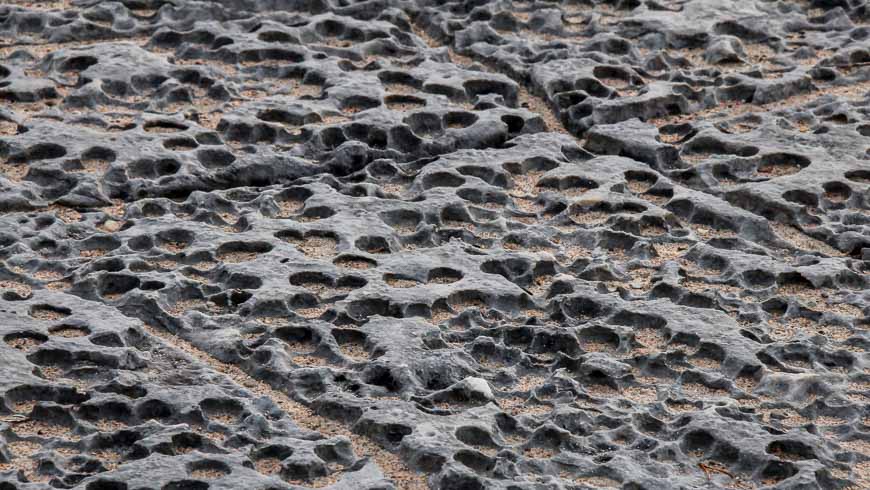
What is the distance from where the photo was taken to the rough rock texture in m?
2.55

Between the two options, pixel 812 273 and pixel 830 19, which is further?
pixel 830 19

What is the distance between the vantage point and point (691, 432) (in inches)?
101

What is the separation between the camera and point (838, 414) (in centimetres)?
266

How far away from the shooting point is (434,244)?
3207 millimetres

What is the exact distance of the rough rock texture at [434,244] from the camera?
255cm

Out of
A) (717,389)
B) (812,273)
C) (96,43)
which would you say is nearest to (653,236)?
(812,273)

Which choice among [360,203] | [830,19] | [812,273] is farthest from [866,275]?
[830,19]

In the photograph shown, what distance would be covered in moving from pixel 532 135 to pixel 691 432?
49.5 inches

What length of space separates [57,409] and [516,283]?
0.95 metres

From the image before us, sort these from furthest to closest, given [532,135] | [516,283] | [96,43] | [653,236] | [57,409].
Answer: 1. [96,43]
2. [532,135]
3. [653,236]
4. [516,283]
5. [57,409]

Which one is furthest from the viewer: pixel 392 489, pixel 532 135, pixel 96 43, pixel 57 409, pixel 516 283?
pixel 96 43

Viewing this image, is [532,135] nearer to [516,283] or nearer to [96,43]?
[516,283]

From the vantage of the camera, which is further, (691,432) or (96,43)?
(96,43)

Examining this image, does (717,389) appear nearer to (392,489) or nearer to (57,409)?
(392,489)
